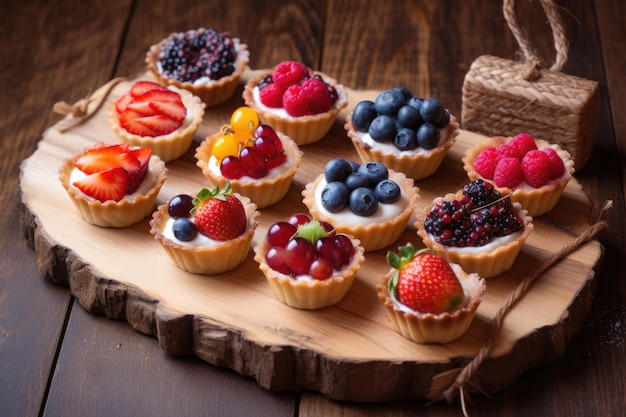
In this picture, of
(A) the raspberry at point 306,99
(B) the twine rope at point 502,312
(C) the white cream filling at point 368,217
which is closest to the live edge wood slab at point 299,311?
(B) the twine rope at point 502,312

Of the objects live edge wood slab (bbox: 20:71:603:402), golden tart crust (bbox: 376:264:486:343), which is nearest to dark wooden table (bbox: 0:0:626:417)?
live edge wood slab (bbox: 20:71:603:402)

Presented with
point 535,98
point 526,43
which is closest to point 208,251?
point 535,98

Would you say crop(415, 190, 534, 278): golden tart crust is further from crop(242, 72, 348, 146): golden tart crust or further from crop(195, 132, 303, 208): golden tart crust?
crop(242, 72, 348, 146): golden tart crust

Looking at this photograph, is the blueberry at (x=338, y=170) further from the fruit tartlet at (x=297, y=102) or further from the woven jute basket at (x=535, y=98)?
the woven jute basket at (x=535, y=98)

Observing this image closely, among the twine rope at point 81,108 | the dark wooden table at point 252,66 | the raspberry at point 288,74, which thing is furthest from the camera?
the twine rope at point 81,108

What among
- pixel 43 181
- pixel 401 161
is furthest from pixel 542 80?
pixel 43 181
